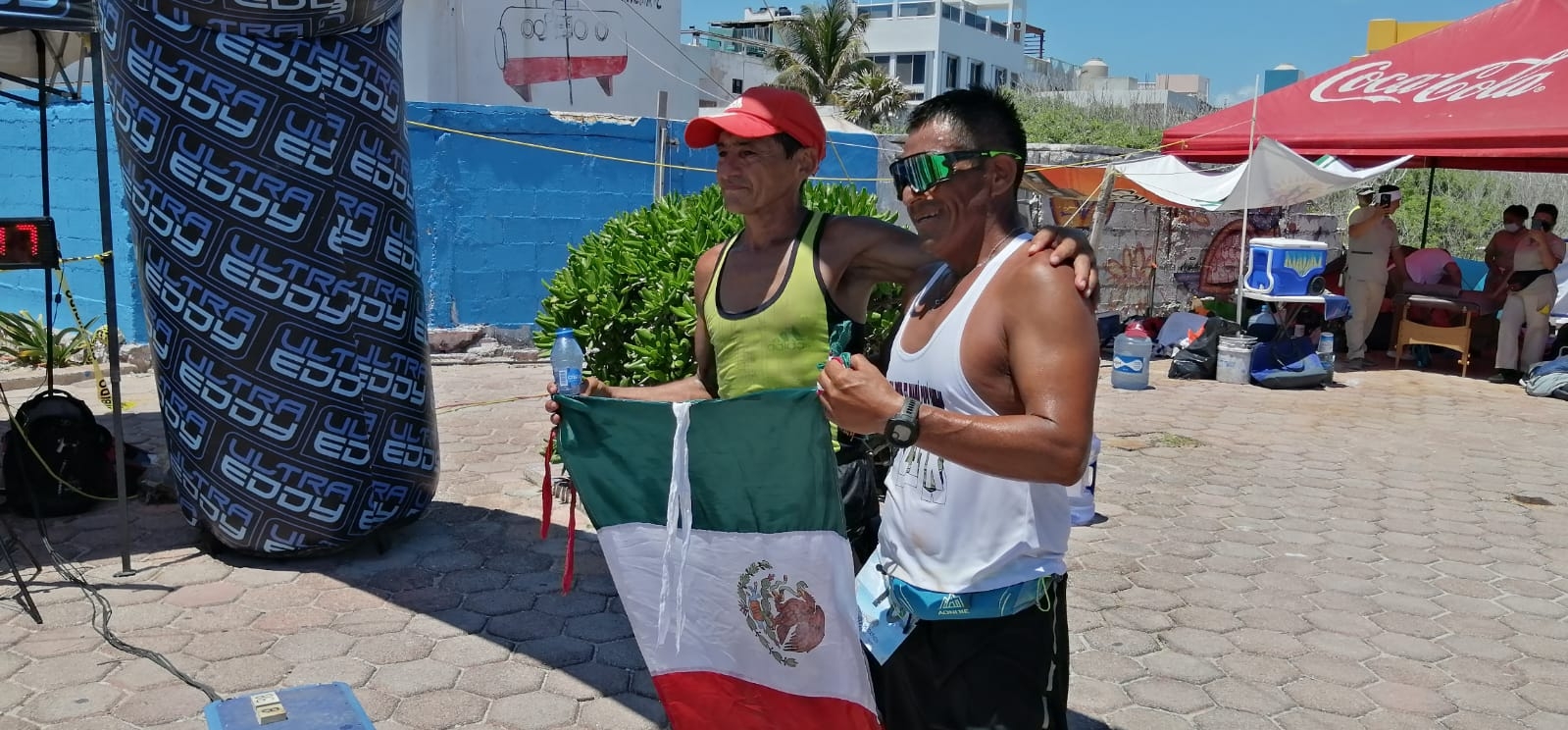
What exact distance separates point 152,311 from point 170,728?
2.03 meters

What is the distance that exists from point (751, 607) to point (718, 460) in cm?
37

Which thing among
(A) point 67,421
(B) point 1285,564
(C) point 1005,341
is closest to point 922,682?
(C) point 1005,341

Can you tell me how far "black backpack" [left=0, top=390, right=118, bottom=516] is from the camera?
5812 mm

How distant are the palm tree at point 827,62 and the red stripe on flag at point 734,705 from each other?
41.5m

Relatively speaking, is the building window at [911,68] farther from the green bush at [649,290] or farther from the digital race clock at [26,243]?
the digital race clock at [26,243]

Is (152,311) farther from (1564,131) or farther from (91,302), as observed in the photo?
(1564,131)

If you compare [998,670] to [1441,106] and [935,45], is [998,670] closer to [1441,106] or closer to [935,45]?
[1441,106]

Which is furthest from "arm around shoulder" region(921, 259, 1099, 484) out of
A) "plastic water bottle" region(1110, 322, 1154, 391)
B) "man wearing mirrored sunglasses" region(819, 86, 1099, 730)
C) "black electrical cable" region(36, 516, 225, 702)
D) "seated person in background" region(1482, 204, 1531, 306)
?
"seated person in background" region(1482, 204, 1531, 306)

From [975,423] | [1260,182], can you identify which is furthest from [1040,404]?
[1260,182]

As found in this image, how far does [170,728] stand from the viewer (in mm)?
3697

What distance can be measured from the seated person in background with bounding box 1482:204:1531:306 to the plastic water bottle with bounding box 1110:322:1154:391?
483 cm

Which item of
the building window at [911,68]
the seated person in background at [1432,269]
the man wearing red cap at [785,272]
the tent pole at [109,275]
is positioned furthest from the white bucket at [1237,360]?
the building window at [911,68]

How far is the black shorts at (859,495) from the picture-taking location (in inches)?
123

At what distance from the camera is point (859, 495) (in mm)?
3131
